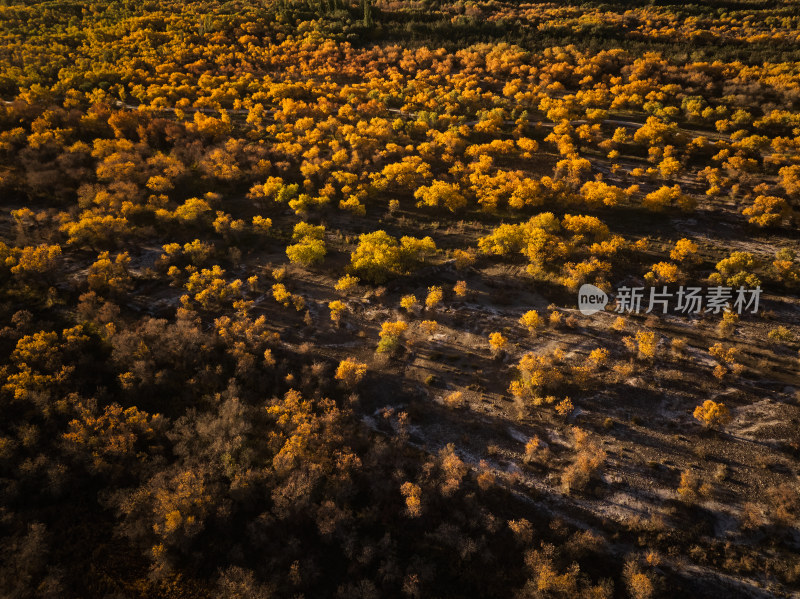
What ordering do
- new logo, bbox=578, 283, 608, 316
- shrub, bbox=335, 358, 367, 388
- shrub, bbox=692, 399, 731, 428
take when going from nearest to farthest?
shrub, bbox=692, 399, 731, 428 < shrub, bbox=335, 358, 367, 388 < new logo, bbox=578, 283, 608, 316

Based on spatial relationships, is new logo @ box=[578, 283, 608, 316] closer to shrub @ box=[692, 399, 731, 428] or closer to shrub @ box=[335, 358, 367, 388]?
shrub @ box=[692, 399, 731, 428]

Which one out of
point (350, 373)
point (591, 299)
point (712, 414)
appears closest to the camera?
point (712, 414)

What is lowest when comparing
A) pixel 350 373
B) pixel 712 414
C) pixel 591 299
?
pixel 712 414

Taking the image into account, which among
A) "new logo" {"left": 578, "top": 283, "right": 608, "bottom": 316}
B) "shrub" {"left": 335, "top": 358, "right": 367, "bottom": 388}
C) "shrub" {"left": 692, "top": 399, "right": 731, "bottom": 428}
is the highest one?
"new logo" {"left": 578, "top": 283, "right": 608, "bottom": 316}

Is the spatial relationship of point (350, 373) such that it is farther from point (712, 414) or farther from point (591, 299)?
point (712, 414)

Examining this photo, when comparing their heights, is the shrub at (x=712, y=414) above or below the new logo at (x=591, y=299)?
below

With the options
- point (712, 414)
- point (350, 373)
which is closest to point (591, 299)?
point (712, 414)

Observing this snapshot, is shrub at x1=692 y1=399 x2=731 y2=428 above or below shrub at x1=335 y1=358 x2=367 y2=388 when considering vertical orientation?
below

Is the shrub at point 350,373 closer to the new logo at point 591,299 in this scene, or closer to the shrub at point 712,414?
the new logo at point 591,299

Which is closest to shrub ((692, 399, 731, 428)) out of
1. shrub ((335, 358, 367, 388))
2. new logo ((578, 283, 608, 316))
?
new logo ((578, 283, 608, 316))

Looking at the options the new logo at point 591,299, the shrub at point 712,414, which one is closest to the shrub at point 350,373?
the new logo at point 591,299

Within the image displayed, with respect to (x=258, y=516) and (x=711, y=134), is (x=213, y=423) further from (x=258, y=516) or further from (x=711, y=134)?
(x=711, y=134)
